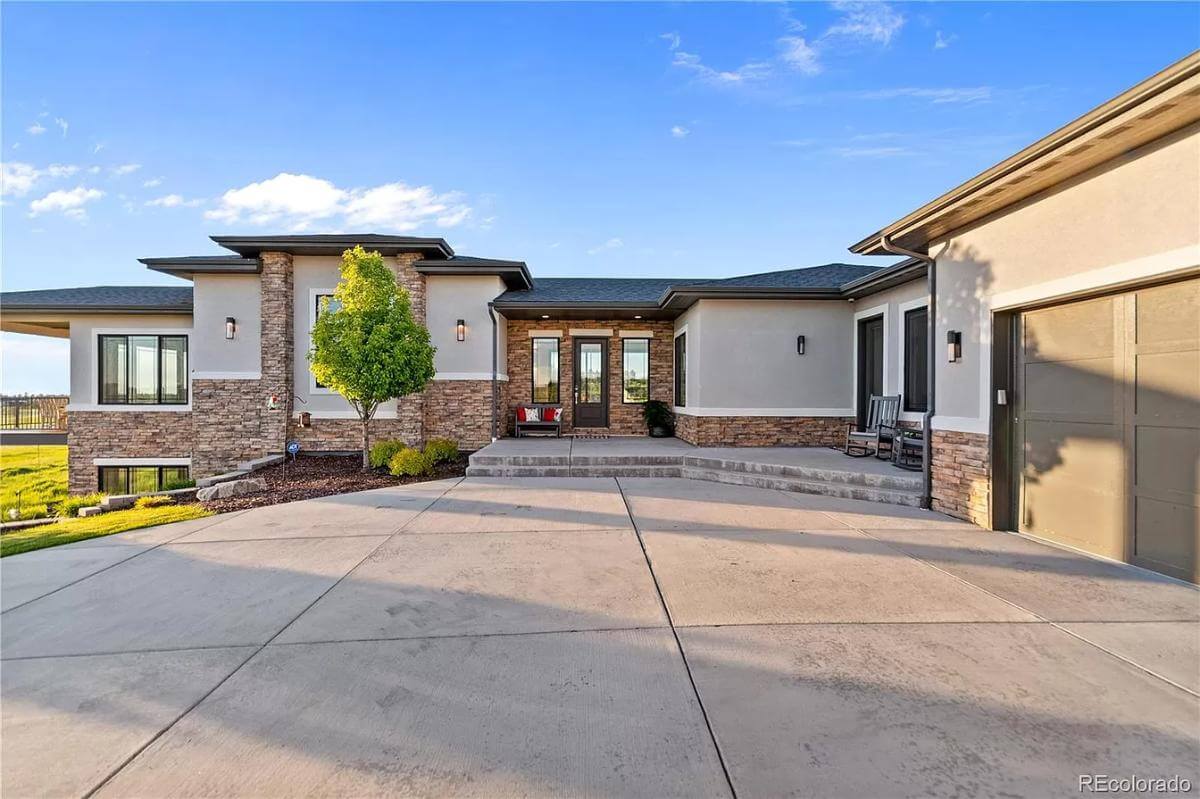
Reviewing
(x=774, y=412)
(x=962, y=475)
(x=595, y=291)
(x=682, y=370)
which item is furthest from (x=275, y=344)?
(x=962, y=475)

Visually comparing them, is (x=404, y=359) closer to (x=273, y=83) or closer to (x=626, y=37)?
(x=273, y=83)

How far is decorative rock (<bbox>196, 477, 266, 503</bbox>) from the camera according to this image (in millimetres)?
7645

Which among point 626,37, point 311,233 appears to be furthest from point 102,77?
point 626,37

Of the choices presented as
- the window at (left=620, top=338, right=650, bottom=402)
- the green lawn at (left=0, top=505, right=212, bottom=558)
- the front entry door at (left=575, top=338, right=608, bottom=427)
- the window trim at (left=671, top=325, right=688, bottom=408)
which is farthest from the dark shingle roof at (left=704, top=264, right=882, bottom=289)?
the green lawn at (left=0, top=505, right=212, bottom=558)

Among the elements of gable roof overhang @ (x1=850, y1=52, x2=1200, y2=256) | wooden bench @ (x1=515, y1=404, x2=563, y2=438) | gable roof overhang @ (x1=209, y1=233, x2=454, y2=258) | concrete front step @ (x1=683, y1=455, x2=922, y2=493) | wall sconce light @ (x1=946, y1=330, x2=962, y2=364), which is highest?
gable roof overhang @ (x1=209, y1=233, x2=454, y2=258)

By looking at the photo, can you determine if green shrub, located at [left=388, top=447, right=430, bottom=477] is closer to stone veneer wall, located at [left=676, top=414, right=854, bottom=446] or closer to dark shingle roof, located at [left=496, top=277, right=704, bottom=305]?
dark shingle roof, located at [left=496, top=277, right=704, bottom=305]

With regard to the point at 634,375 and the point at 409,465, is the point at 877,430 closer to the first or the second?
the point at 634,375

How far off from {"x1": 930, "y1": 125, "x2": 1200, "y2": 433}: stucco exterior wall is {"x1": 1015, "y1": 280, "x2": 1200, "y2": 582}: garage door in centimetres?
30

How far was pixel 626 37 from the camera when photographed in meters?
10.1

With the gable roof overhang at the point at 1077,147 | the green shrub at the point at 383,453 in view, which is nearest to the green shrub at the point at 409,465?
the green shrub at the point at 383,453

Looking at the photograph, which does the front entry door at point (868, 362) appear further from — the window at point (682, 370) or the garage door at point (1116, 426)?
the garage door at point (1116, 426)

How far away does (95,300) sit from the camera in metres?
11.9

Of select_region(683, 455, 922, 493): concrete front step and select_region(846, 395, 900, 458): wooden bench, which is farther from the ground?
select_region(846, 395, 900, 458): wooden bench

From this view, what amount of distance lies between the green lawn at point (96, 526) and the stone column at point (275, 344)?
3.52 metres
